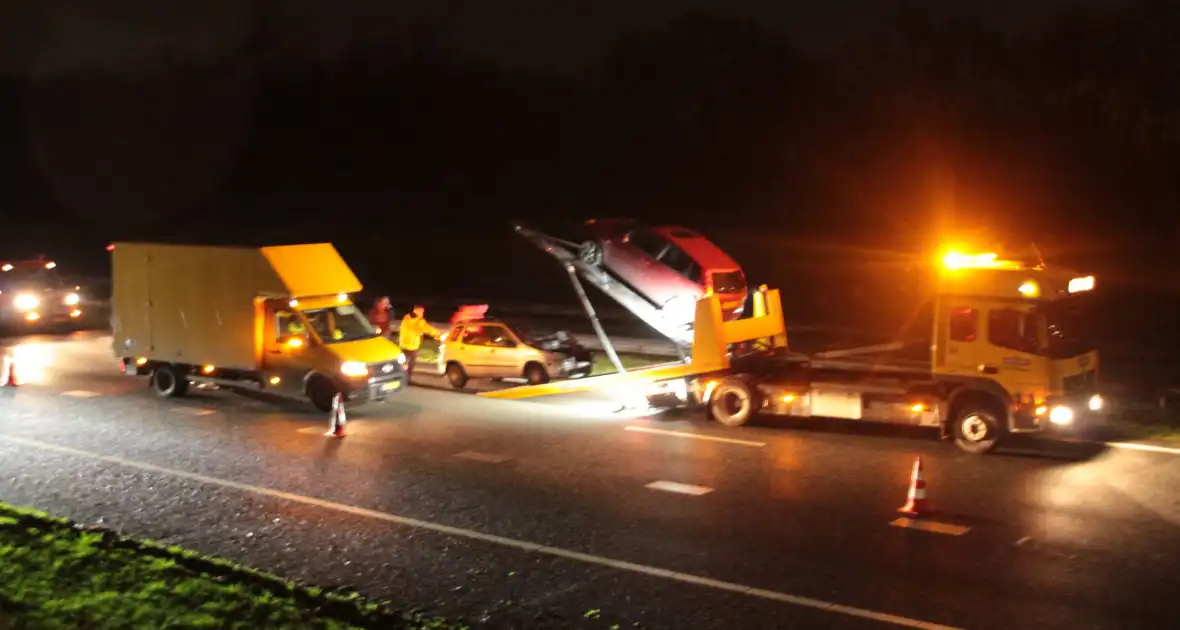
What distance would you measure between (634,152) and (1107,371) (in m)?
39.3

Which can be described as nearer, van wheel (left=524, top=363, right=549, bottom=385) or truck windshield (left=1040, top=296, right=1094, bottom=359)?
truck windshield (left=1040, top=296, right=1094, bottom=359)

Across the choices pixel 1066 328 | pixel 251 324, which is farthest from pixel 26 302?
pixel 1066 328

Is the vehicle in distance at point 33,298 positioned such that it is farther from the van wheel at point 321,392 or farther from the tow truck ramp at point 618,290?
the tow truck ramp at point 618,290

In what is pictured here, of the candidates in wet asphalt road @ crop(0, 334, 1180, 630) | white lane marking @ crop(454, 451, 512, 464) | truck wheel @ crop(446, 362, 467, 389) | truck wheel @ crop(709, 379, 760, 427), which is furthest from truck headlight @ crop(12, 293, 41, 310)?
truck wheel @ crop(709, 379, 760, 427)

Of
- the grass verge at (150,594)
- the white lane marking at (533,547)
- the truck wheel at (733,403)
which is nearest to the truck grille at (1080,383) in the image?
the truck wheel at (733,403)

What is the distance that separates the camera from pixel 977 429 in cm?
1522

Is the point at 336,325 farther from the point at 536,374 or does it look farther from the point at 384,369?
the point at 536,374

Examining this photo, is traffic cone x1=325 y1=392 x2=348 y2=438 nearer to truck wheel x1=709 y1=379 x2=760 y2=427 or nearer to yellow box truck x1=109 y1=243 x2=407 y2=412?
yellow box truck x1=109 y1=243 x2=407 y2=412

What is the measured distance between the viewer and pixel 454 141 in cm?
6925

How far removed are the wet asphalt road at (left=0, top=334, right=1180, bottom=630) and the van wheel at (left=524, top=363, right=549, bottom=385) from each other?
228 cm

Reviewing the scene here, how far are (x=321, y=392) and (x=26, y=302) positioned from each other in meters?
16.8

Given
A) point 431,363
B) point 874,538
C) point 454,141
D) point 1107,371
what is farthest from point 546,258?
point 874,538

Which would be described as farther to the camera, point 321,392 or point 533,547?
point 321,392

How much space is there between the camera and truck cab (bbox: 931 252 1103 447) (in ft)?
48.5
